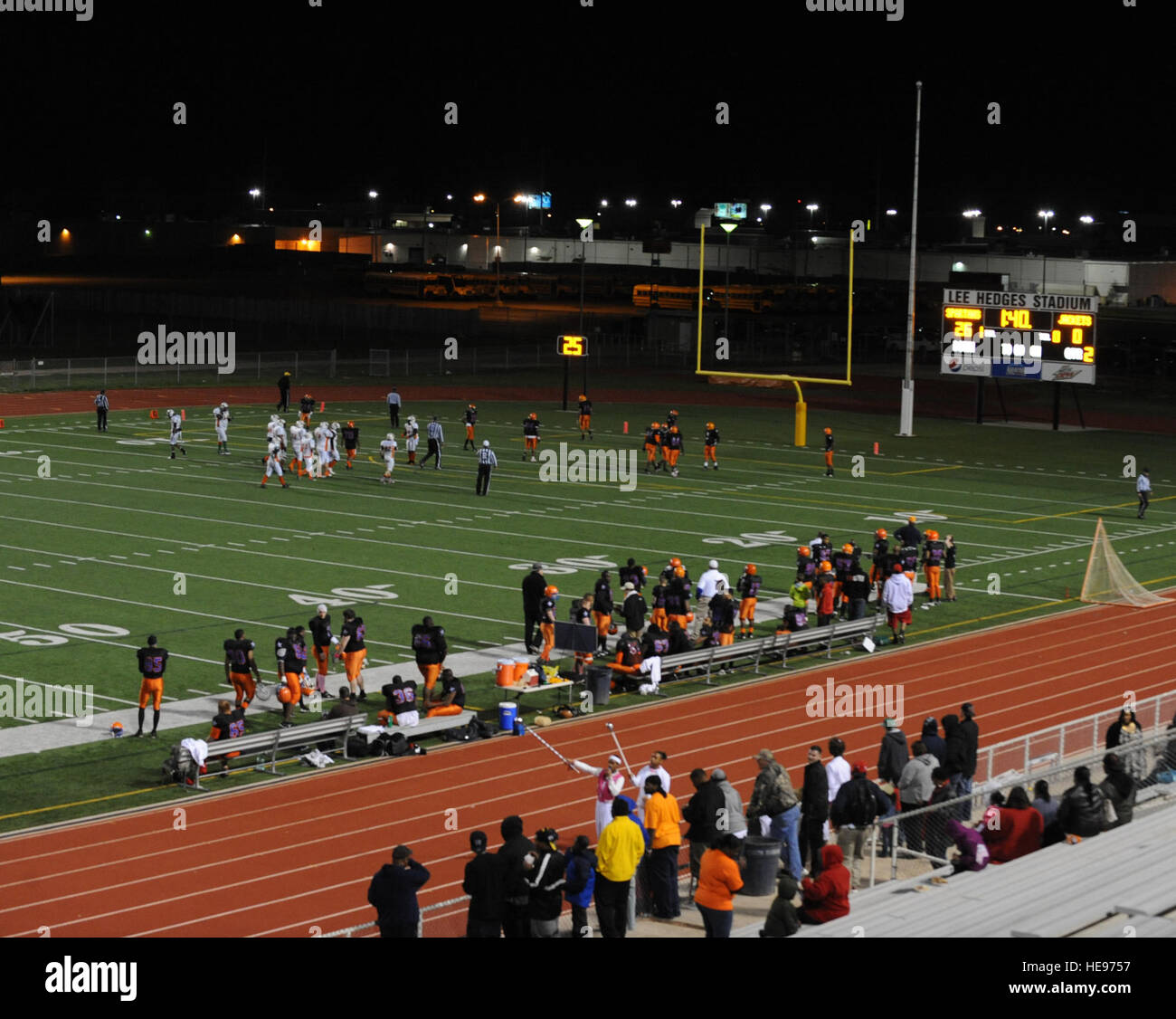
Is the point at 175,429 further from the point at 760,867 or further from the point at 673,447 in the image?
the point at 760,867

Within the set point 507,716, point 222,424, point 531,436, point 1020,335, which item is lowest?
point 507,716

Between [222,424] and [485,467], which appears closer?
[485,467]

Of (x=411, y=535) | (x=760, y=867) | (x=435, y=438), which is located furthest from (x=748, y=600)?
(x=435, y=438)

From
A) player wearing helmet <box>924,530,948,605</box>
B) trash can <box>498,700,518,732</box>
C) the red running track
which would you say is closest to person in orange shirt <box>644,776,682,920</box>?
the red running track

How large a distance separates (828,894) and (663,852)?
152cm

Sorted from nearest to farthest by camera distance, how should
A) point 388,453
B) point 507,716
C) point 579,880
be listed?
point 579,880, point 507,716, point 388,453

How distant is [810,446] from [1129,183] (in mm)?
99687

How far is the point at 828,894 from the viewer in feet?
37.4

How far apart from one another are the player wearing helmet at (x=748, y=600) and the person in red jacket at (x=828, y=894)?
12179 millimetres

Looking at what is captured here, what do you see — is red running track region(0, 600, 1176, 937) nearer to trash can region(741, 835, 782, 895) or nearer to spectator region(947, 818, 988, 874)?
trash can region(741, 835, 782, 895)

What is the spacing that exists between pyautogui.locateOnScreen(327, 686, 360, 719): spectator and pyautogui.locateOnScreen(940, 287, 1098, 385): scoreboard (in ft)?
115

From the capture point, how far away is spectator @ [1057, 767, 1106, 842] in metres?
12.9

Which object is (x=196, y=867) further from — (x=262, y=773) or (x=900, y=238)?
(x=900, y=238)
